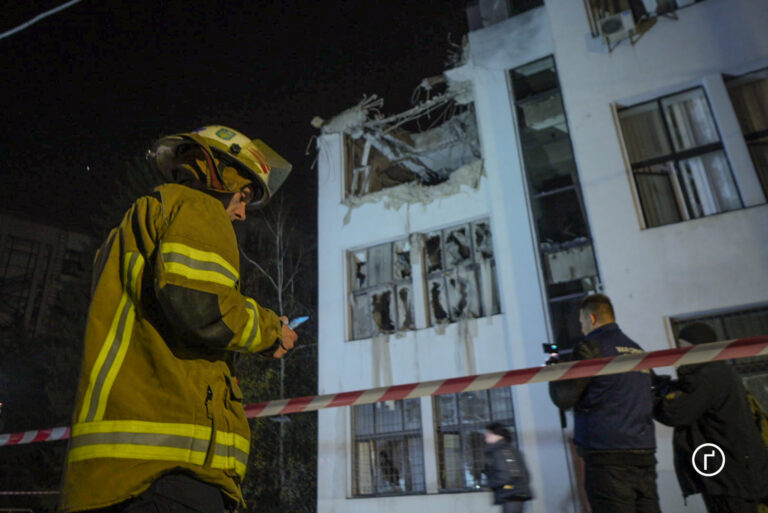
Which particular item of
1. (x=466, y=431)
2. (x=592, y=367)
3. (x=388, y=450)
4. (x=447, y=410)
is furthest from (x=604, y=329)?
(x=388, y=450)

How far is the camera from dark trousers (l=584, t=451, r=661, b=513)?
3576 mm

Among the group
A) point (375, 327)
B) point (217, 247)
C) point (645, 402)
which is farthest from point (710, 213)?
point (217, 247)

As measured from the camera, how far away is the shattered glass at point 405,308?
10594 millimetres

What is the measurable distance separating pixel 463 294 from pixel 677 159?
4.23 m

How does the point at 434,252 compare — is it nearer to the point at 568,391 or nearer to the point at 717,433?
the point at 568,391

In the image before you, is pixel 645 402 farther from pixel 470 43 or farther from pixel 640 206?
pixel 470 43

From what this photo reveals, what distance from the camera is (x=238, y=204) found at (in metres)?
2.25

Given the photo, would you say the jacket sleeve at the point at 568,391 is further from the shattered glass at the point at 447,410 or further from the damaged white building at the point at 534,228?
the shattered glass at the point at 447,410

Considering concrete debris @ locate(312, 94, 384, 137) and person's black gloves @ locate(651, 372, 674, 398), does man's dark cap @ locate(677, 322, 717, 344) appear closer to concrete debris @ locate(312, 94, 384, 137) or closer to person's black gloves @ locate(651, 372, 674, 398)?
person's black gloves @ locate(651, 372, 674, 398)

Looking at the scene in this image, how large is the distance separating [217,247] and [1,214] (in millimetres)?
26032

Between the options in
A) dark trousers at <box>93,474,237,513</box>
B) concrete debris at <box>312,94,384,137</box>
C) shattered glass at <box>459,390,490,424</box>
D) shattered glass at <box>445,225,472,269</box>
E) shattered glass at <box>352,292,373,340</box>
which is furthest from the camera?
concrete debris at <box>312,94,384,137</box>

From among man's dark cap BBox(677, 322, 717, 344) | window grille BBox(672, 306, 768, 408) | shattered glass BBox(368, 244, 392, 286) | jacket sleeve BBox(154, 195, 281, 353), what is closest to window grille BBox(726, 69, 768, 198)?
window grille BBox(672, 306, 768, 408)

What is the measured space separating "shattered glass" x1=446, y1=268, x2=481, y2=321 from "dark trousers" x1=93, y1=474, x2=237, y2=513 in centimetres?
848

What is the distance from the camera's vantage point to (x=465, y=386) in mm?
4258
